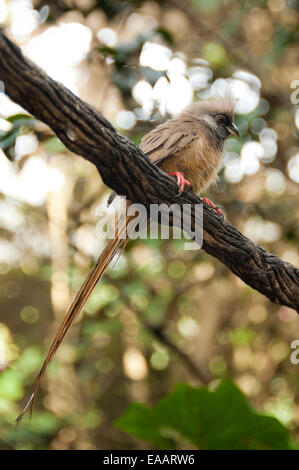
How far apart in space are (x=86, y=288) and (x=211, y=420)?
3.82ft

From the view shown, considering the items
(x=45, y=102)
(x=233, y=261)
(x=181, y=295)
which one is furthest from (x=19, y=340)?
(x=45, y=102)

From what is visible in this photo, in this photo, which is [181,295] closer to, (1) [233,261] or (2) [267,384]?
(2) [267,384]

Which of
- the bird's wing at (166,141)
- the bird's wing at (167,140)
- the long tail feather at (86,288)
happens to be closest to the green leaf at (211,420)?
the long tail feather at (86,288)

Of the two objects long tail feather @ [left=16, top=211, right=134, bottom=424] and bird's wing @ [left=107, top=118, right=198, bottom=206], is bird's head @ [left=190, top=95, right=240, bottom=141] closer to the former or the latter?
bird's wing @ [left=107, top=118, right=198, bottom=206]

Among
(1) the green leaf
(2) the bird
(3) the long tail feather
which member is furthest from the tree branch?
(1) the green leaf

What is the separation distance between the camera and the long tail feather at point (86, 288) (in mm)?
2067

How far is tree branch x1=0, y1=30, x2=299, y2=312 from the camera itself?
151 cm

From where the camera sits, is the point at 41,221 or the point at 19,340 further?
the point at 19,340

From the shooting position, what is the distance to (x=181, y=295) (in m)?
6.08

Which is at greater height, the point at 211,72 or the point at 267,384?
the point at 211,72

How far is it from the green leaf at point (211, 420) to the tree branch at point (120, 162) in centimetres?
66

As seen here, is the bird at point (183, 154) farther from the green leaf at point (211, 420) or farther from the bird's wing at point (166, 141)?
the green leaf at point (211, 420)
